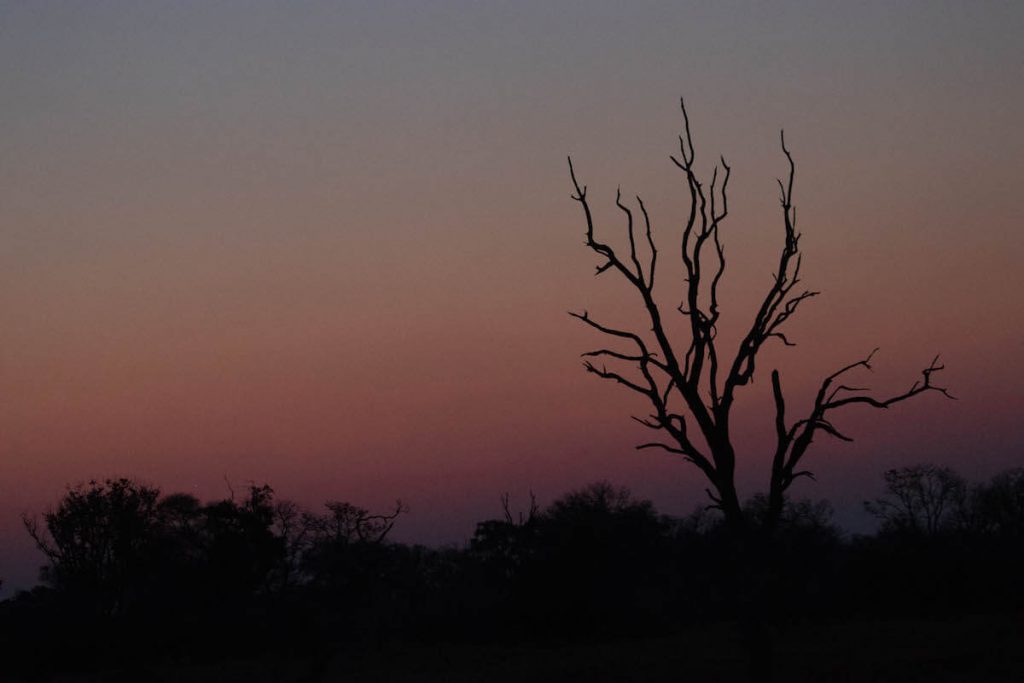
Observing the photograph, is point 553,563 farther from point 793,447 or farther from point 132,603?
point 793,447

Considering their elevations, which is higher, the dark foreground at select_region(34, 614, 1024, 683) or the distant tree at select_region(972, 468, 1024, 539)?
the distant tree at select_region(972, 468, 1024, 539)

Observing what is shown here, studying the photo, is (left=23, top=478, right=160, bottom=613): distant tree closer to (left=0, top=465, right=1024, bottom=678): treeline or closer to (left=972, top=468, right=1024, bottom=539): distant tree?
(left=0, top=465, right=1024, bottom=678): treeline

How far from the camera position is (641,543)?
3634 cm

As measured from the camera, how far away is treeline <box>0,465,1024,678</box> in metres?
32.0

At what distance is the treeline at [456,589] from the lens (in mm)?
31969

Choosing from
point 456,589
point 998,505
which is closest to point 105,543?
point 456,589

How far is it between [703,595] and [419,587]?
12790mm

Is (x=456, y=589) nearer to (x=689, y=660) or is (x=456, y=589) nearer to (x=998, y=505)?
(x=689, y=660)

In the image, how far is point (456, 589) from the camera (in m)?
36.3

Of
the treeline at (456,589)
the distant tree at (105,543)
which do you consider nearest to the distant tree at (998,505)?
the treeline at (456,589)

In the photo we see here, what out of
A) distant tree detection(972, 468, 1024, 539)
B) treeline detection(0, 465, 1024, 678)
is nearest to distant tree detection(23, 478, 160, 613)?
treeline detection(0, 465, 1024, 678)

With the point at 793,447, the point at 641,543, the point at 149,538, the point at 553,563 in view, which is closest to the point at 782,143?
the point at 793,447

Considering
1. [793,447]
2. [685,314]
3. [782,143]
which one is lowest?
[793,447]

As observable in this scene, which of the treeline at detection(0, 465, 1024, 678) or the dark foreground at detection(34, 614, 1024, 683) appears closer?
the dark foreground at detection(34, 614, 1024, 683)
